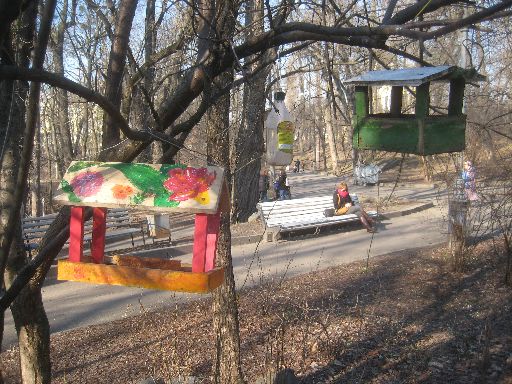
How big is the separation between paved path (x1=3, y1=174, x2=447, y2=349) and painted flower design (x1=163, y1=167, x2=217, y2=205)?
94.6 inches

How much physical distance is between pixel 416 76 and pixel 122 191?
2.14 metres

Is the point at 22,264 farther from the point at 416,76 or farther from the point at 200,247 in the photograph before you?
the point at 416,76

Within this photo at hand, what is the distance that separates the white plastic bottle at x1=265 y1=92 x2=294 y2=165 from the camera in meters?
4.20

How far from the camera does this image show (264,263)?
9750 mm

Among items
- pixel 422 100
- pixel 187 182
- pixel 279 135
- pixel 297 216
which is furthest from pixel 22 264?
pixel 297 216

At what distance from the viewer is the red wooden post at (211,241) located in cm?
277

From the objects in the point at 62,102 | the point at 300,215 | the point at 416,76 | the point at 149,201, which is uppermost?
the point at 62,102

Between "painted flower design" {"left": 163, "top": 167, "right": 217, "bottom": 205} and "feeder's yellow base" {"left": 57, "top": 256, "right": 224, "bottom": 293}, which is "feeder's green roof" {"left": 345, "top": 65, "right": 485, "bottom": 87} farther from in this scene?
"feeder's yellow base" {"left": 57, "top": 256, "right": 224, "bottom": 293}

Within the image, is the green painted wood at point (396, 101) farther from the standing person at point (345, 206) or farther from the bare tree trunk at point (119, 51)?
the standing person at point (345, 206)

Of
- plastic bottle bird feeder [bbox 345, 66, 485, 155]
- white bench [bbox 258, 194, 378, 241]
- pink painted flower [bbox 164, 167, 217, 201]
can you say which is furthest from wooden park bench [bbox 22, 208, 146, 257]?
pink painted flower [bbox 164, 167, 217, 201]

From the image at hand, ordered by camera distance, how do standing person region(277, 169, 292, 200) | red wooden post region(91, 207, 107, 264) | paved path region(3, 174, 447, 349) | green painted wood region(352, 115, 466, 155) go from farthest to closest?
standing person region(277, 169, 292, 200) → paved path region(3, 174, 447, 349) → green painted wood region(352, 115, 466, 155) → red wooden post region(91, 207, 107, 264)

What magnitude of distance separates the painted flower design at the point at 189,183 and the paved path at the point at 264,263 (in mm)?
2402

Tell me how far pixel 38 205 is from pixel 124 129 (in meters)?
15.3

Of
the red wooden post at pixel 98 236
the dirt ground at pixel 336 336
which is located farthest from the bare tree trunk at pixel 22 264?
the dirt ground at pixel 336 336
